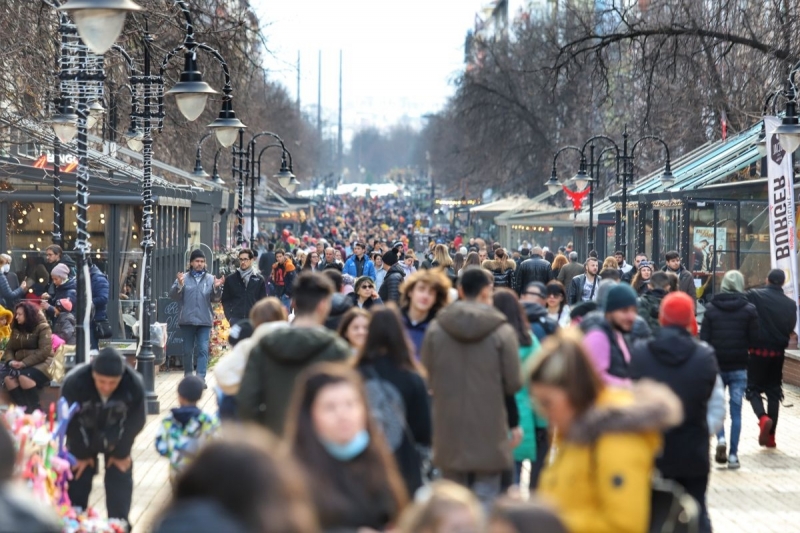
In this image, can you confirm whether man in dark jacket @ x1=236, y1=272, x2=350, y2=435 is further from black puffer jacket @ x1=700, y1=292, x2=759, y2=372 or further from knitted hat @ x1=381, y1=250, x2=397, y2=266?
knitted hat @ x1=381, y1=250, x2=397, y2=266

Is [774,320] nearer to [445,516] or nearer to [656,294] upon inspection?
[656,294]

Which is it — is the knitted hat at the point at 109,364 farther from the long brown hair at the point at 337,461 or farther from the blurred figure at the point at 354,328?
the long brown hair at the point at 337,461

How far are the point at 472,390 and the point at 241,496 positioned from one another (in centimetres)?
440

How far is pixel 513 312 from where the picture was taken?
348 inches

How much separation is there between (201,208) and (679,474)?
2900 centimetres

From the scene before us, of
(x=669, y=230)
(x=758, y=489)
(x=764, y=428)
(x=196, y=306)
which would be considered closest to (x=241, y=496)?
(x=758, y=489)

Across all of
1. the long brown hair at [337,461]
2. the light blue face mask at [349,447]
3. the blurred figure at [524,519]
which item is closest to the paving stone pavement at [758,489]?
the long brown hair at [337,461]

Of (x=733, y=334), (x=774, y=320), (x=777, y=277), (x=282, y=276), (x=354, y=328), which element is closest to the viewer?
(x=354, y=328)

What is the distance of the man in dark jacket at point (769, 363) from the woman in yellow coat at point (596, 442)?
8.78 meters

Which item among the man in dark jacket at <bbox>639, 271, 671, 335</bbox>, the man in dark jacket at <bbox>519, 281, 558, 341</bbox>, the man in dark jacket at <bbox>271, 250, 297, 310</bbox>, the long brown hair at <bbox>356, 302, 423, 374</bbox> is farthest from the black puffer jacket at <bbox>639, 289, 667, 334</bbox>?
the man in dark jacket at <bbox>271, 250, 297, 310</bbox>

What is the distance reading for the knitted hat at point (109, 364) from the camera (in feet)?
28.5

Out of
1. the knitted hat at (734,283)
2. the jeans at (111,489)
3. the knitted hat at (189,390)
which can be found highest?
the knitted hat at (734,283)

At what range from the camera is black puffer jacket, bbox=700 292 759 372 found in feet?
39.8

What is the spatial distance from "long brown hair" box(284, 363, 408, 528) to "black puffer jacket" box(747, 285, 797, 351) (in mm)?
9141
